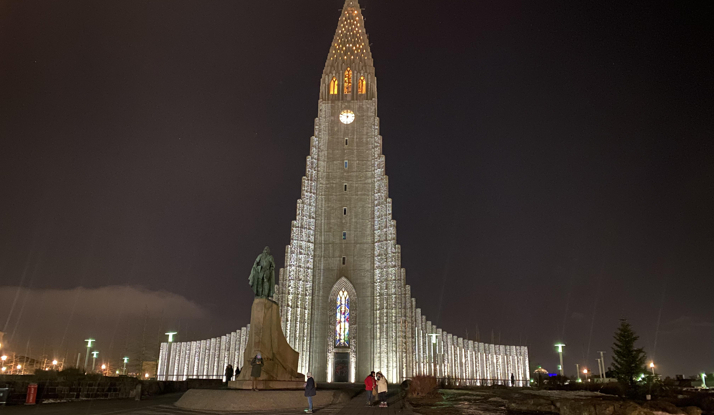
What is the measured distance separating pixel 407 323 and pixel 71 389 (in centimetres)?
2579

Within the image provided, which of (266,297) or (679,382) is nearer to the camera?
(266,297)

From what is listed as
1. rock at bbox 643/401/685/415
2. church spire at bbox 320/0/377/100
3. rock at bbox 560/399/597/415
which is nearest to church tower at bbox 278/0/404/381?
church spire at bbox 320/0/377/100

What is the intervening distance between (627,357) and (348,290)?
21.9 m

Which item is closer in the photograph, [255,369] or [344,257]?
[255,369]

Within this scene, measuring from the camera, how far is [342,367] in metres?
37.5

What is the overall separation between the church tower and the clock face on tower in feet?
0.31

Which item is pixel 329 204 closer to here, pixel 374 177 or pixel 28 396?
pixel 374 177

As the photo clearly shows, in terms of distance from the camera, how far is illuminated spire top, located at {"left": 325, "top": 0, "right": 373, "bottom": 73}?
4666cm

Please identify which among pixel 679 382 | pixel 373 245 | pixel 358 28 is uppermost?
pixel 358 28

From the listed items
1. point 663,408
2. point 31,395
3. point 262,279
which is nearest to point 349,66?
point 262,279

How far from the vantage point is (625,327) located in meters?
36.4

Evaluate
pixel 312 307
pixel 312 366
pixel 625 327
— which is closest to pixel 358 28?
pixel 312 307

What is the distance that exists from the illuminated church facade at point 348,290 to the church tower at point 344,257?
0.27 ft

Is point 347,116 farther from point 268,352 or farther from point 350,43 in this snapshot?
point 268,352
